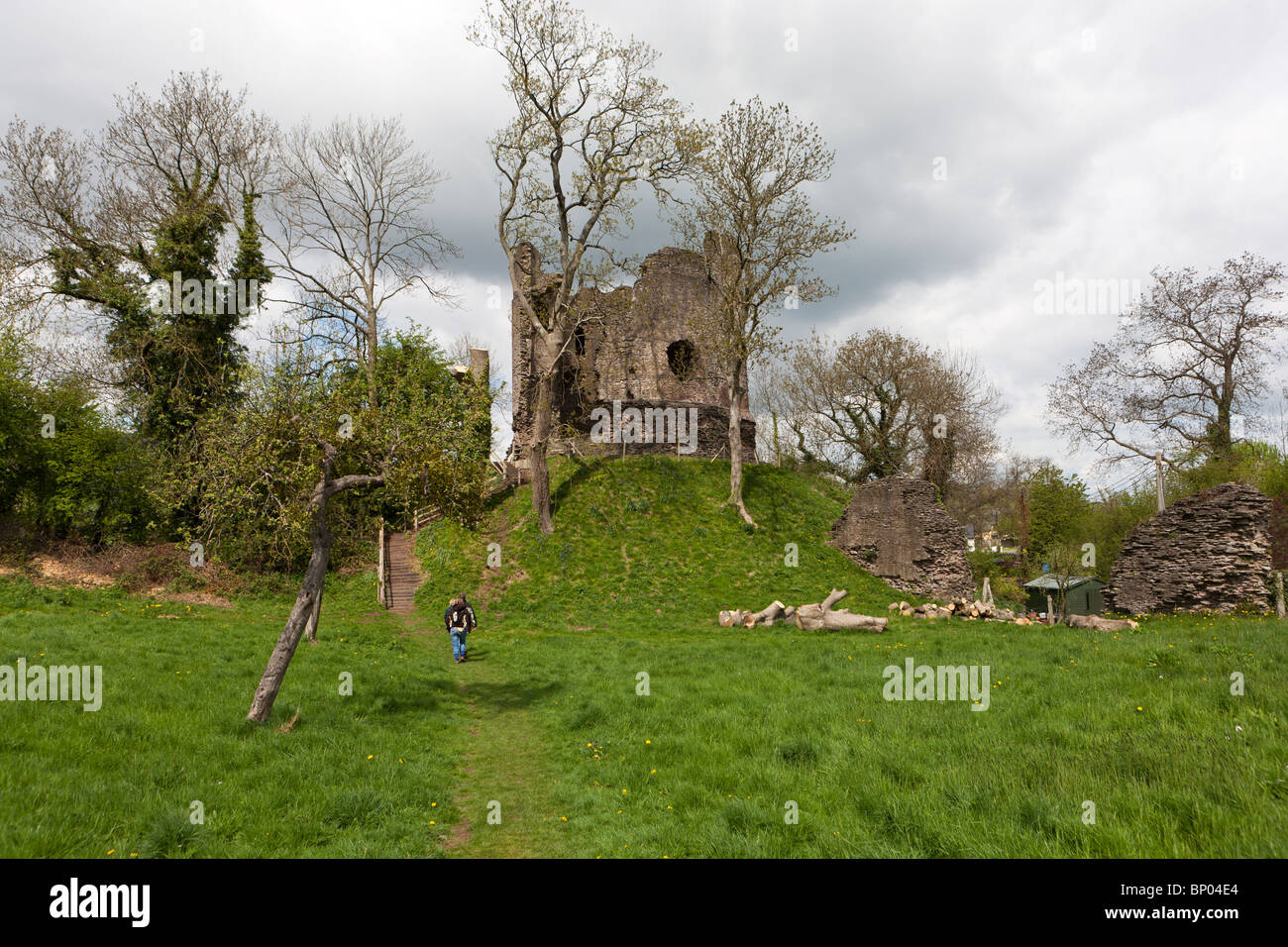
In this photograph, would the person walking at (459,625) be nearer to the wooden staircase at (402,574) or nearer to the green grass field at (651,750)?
the green grass field at (651,750)

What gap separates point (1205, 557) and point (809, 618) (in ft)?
38.2

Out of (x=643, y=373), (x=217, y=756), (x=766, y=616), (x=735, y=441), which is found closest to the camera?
(x=217, y=756)

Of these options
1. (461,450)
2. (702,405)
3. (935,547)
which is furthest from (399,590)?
(935,547)

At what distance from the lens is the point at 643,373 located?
31297mm

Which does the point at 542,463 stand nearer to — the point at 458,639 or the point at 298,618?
the point at 458,639

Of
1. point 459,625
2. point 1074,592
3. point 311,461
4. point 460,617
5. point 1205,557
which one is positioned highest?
point 311,461

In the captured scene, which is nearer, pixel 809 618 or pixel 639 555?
pixel 809 618

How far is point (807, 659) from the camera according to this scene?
11.8 meters

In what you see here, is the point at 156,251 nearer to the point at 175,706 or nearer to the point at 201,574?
the point at 201,574

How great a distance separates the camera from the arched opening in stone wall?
32406 millimetres

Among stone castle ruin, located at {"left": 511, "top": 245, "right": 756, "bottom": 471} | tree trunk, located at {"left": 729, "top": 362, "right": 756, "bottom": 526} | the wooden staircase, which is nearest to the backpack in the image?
the wooden staircase

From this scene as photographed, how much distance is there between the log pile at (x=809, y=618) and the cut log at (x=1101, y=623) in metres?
4.93

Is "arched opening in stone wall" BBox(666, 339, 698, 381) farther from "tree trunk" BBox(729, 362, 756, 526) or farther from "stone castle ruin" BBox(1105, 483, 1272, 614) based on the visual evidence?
"stone castle ruin" BBox(1105, 483, 1272, 614)

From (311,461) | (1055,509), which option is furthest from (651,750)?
(1055,509)
